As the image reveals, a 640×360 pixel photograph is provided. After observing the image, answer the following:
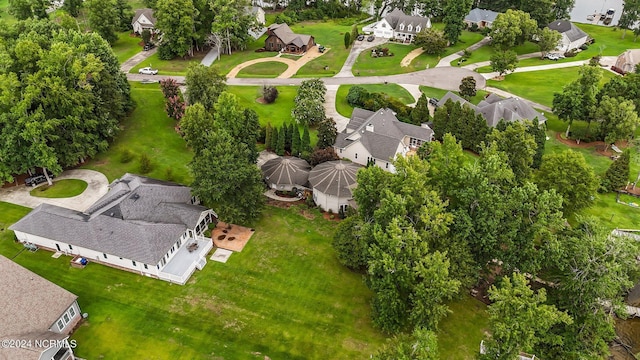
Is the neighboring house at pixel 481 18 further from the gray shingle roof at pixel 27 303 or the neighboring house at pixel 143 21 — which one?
the gray shingle roof at pixel 27 303

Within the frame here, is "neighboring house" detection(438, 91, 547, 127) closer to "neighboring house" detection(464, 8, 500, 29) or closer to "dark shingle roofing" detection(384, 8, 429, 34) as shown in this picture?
"dark shingle roofing" detection(384, 8, 429, 34)

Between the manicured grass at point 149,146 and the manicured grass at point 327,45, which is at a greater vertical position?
the manicured grass at point 327,45

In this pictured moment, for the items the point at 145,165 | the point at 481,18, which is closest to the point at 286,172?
the point at 145,165

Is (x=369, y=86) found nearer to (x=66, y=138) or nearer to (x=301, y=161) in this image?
(x=301, y=161)

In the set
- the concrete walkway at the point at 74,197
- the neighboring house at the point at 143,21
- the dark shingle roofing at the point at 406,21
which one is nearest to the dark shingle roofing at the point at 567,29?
the dark shingle roofing at the point at 406,21

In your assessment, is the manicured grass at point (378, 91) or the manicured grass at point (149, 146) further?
the manicured grass at point (378, 91)

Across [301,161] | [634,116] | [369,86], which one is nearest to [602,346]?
[301,161]
